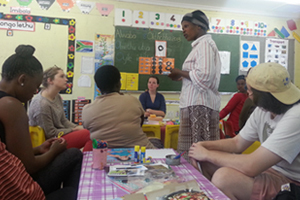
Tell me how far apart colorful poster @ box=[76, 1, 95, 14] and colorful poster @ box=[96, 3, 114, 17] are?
0.12 meters

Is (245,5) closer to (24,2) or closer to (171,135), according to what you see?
(171,135)

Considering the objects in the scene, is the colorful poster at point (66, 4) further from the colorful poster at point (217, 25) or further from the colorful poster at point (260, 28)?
the colorful poster at point (260, 28)

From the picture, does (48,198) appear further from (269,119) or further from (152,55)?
(152,55)

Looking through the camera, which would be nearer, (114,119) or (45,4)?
(114,119)

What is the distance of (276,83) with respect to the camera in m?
1.21

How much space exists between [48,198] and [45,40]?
3519mm

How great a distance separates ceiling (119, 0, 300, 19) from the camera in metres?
4.46

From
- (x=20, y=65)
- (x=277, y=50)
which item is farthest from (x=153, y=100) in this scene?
(x=277, y=50)

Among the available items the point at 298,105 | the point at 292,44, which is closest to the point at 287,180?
the point at 298,105

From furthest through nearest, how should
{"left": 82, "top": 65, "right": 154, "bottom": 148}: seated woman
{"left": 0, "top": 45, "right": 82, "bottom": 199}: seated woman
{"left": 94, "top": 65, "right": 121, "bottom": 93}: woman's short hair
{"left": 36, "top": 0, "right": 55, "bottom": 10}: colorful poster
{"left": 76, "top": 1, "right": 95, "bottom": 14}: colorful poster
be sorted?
{"left": 76, "top": 1, "right": 95, "bottom": 14}: colorful poster
{"left": 36, "top": 0, "right": 55, "bottom": 10}: colorful poster
{"left": 94, "top": 65, "right": 121, "bottom": 93}: woman's short hair
{"left": 82, "top": 65, "right": 154, "bottom": 148}: seated woman
{"left": 0, "top": 45, "right": 82, "bottom": 199}: seated woman

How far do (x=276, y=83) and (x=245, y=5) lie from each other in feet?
13.2

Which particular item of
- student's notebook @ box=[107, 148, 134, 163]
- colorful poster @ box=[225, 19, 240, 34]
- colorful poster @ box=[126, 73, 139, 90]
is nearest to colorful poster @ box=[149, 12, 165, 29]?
colorful poster @ box=[126, 73, 139, 90]

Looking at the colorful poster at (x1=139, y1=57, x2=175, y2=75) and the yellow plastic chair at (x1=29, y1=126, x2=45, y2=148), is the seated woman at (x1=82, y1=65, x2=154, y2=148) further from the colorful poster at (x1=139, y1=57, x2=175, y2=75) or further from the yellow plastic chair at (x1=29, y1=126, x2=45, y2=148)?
the colorful poster at (x1=139, y1=57, x2=175, y2=75)

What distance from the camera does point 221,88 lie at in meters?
4.79
